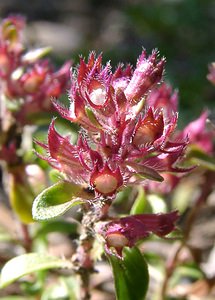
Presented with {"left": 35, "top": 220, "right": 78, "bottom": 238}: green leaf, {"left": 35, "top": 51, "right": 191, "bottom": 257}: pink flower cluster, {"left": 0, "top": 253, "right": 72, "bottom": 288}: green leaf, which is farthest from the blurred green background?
{"left": 35, "top": 51, "right": 191, "bottom": 257}: pink flower cluster

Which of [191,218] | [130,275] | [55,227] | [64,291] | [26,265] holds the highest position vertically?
[130,275]

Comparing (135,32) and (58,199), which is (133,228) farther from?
(135,32)

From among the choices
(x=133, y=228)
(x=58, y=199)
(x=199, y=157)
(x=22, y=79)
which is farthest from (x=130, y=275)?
(x=22, y=79)

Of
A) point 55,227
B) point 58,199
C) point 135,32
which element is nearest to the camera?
point 58,199

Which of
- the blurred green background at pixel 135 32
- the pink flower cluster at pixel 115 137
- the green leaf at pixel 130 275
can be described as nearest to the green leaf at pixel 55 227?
the green leaf at pixel 130 275

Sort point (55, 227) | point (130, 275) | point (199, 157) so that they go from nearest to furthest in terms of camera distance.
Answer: point (130, 275)
point (199, 157)
point (55, 227)

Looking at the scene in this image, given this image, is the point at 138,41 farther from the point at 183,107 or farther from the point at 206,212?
the point at 206,212
